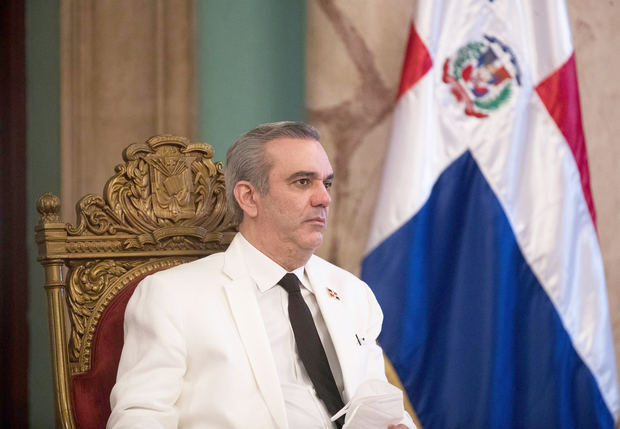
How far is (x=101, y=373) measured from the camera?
1.96 m

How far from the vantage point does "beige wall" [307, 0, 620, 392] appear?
292 centimetres

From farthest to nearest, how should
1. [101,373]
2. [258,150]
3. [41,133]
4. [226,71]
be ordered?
1. [226,71]
2. [41,133]
3. [258,150]
4. [101,373]

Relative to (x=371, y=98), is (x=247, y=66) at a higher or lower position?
higher

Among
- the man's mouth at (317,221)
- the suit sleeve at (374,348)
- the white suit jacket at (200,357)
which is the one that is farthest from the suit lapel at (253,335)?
the suit sleeve at (374,348)

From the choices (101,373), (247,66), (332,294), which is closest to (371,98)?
(247,66)

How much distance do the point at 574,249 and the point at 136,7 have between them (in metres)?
2.15

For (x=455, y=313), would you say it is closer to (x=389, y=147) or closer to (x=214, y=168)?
(x=389, y=147)

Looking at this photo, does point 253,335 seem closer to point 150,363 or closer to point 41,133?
point 150,363

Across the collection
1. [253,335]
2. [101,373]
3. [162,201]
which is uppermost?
[162,201]

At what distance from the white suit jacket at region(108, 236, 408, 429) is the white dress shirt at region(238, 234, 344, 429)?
0.06m

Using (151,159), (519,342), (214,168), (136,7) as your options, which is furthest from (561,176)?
(136,7)

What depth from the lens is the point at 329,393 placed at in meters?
1.92

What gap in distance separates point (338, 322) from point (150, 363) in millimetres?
572

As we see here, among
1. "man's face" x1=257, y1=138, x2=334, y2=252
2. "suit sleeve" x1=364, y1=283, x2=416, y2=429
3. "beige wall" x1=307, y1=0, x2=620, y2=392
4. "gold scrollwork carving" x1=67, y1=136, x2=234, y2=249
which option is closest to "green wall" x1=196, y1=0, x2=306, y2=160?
"beige wall" x1=307, y1=0, x2=620, y2=392
